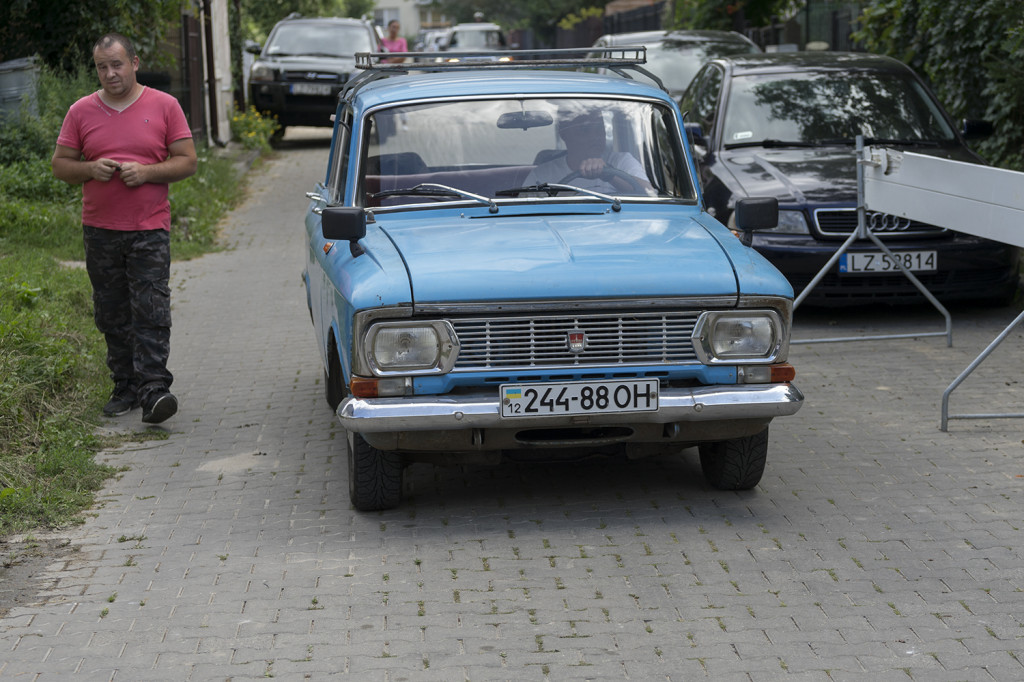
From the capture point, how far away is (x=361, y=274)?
221 inches

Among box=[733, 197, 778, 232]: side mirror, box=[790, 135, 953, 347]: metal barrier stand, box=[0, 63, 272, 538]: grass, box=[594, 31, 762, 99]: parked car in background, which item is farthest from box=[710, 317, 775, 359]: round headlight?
box=[594, 31, 762, 99]: parked car in background

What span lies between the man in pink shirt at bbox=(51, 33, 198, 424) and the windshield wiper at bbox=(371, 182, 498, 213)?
58.1 inches

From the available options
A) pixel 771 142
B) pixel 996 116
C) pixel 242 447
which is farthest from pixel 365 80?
pixel 996 116

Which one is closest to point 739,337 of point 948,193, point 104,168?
point 948,193

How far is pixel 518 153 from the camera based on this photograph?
662 cm

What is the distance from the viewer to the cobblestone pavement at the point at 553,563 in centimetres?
438

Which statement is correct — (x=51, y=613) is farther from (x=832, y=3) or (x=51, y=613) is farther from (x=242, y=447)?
(x=832, y=3)

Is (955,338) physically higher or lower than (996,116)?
lower

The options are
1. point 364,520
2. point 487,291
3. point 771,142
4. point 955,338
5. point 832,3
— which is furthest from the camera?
point 832,3

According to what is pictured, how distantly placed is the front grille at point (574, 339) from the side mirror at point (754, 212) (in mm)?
1060

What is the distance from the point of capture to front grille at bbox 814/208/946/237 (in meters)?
9.68

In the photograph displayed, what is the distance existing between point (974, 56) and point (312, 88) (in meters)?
12.8

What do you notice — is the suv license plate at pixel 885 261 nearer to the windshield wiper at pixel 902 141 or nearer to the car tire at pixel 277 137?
the windshield wiper at pixel 902 141

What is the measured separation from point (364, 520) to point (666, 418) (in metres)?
1.36
